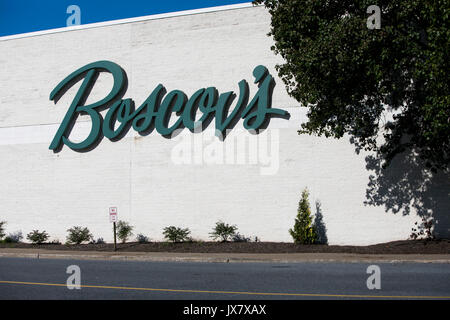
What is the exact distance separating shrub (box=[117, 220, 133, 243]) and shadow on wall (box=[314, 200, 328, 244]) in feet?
25.8

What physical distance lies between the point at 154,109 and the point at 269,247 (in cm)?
782

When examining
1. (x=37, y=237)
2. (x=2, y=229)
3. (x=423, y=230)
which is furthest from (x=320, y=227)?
(x=2, y=229)

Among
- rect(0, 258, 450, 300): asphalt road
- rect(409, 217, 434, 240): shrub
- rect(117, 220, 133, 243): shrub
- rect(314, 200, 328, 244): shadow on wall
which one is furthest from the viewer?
rect(117, 220, 133, 243): shrub

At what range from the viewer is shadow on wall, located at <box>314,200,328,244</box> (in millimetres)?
20536

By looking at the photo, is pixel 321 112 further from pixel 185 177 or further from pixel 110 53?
pixel 110 53

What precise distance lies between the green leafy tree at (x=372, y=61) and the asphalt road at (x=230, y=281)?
4.77 m

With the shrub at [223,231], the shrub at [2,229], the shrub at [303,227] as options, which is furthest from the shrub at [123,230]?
the shrub at [303,227]

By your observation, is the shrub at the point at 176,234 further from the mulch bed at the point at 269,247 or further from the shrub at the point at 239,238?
the shrub at the point at 239,238

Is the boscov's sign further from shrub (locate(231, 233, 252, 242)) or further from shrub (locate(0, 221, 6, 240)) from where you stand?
shrub (locate(0, 221, 6, 240))

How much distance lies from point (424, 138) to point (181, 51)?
1070 cm

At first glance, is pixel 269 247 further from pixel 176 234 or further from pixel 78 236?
pixel 78 236

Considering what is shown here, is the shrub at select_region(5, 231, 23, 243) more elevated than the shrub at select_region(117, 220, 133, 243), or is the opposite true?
the shrub at select_region(117, 220, 133, 243)

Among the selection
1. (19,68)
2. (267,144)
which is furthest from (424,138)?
(19,68)

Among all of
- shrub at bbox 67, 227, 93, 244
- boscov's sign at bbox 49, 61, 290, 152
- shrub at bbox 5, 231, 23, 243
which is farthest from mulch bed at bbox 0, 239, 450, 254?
boscov's sign at bbox 49, 61, 290, 152
